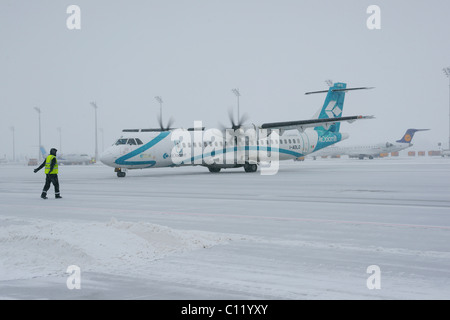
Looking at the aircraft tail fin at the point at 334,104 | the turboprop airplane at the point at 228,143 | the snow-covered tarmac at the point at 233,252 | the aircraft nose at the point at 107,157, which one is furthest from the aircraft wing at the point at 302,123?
the snow-covered tarmac at the point at 233,252

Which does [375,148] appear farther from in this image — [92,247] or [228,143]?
[92,247]

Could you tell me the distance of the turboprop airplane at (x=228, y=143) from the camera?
29234 mm

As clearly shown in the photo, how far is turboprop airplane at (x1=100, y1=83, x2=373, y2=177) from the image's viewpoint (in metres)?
29.2

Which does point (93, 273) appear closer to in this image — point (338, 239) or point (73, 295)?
point (73, 295)

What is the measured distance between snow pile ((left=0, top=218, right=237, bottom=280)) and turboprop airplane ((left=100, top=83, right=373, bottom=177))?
19.8 m

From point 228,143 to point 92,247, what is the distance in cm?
2555

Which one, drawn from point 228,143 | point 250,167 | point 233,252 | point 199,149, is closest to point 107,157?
point 199,149

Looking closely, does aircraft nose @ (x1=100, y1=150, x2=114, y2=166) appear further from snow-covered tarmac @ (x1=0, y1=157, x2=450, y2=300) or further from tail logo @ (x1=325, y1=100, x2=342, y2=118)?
tail logo @ (x1=325, y1=100, x2=342, y2=118)

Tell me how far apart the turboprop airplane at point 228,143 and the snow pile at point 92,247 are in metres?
19.8

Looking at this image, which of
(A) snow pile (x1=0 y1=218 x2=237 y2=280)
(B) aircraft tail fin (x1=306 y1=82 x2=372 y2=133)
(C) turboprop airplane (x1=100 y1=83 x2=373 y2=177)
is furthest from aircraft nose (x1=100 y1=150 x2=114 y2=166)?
(A) snow pile (x1=0 y1=218 x2=237 y2=280)

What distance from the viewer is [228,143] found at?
108 ft

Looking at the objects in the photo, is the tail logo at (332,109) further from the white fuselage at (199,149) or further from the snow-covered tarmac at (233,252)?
the snow-covered tarmac at (233,252)
